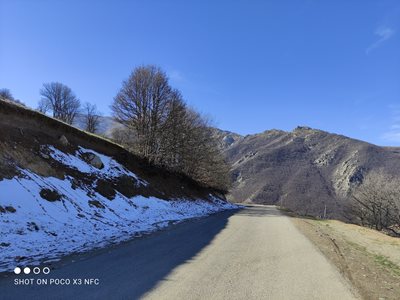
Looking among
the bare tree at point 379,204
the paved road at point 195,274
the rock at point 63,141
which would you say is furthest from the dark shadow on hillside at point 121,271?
the bare tree at point 379,204

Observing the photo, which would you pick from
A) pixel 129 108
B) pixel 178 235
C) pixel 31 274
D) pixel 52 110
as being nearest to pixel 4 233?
pixel 31 274

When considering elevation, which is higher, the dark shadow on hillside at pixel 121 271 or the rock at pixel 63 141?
the rock at pixel 63 141

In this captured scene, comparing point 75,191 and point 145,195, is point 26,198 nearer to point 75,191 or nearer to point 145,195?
point 75,191

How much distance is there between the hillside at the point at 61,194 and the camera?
11336 millimetres

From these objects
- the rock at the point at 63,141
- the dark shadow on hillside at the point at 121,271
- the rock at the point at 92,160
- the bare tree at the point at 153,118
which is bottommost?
the dark shadow on hillside at the point at 121,271

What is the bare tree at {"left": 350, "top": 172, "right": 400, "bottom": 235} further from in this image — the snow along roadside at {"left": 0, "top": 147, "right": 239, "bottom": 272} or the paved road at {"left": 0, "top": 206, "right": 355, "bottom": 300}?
the paved road at {"left": 0, "top": 206, "right": 355, "bottom": 300}

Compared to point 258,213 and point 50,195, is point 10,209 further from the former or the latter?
point 258,213

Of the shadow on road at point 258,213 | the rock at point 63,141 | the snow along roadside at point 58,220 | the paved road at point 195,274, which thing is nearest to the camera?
the paved road at point 195,274

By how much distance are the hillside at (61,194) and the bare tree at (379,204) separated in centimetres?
3521

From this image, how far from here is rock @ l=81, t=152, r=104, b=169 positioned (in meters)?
25.0

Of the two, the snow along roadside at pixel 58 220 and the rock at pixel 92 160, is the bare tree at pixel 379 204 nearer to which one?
the rock at pixel 92 160

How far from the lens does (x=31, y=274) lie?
7.73 meters

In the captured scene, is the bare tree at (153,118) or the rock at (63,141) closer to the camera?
the rock at (63,141)

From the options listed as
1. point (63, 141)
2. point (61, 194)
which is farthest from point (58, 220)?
point (63, 141)
